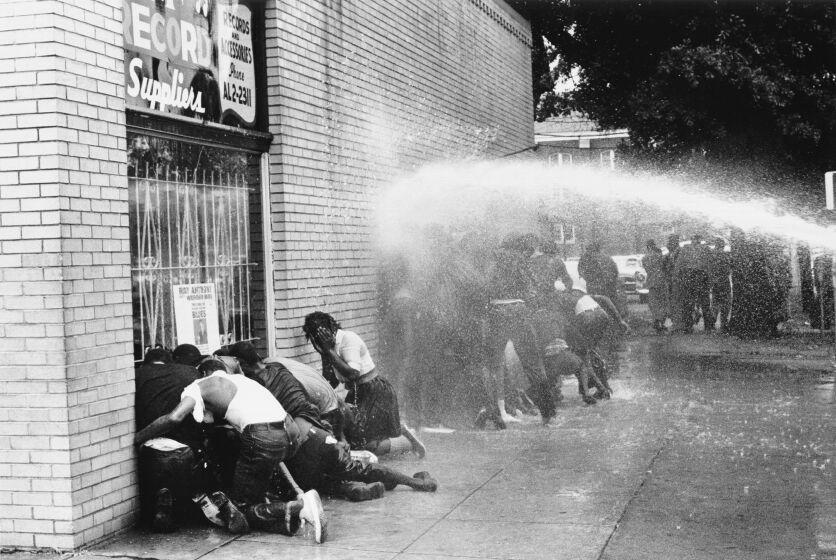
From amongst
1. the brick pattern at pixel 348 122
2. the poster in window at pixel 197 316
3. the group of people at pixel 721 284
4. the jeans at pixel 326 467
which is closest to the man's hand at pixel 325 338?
the brick pattern at pixel 348 122

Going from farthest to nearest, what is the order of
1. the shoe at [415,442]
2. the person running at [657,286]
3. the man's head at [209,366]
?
the person running at [657,286] < the shoe at [415,442] < the man's head at [209,366]

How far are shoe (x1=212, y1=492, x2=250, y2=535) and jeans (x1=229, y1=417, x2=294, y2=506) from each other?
4.2 inches

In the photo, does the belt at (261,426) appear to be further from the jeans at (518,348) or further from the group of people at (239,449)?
the jeans at (518,348)

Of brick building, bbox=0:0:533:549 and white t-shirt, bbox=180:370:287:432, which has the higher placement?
brick building, bbox=0:0:533:549

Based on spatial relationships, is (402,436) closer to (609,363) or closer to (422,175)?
(422,175)

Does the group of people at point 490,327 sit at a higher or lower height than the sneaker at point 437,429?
higher

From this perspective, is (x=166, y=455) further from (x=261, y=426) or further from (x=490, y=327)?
(x=490, y=327)

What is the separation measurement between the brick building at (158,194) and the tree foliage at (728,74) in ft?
32.7

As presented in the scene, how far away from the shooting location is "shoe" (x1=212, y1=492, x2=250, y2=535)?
5.86 meters

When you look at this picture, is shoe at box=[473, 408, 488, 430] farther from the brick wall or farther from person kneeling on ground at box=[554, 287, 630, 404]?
the brick wall

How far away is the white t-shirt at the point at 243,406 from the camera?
5875 millimetres

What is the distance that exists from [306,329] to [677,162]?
15523mm

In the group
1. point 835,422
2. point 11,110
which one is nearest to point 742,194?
point 835,422

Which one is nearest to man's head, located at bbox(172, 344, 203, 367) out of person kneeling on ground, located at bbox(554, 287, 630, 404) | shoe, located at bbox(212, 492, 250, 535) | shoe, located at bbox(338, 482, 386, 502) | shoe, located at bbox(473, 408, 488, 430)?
shoe, located at bbox(212, 492, 250, 535)
